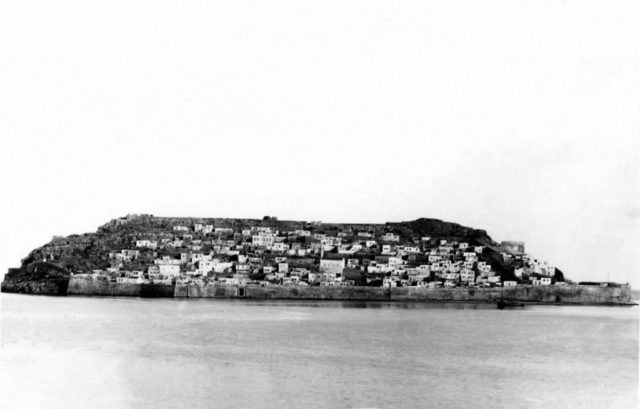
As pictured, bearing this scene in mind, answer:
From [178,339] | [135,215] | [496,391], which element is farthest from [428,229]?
[496,391]

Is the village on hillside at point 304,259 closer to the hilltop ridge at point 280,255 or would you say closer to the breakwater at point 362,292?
the hilltop ridge at point 280,255

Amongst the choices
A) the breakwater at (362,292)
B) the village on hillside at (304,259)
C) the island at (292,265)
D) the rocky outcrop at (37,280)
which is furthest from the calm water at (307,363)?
the village on hillside at (304,259)

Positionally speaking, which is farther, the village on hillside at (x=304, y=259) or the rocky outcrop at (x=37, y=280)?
the village on hillside at (x=304, y=259)

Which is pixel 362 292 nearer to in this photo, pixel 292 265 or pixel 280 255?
pixel 292 265

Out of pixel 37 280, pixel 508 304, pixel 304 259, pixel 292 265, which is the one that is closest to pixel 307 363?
pixel 508 304

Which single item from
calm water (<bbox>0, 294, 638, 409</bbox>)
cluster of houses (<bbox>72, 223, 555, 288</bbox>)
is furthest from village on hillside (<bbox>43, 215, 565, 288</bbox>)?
calm water (<bbox>0, 294, 638, 409</bbox>)

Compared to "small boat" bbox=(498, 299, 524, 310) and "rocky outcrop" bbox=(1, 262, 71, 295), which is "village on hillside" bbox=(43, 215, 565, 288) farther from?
"small boat" bbox=(498, 299, 524, 310)
